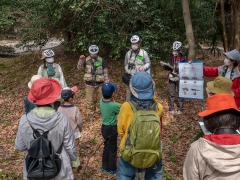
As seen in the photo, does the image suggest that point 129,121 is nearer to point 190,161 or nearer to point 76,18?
point 190,161

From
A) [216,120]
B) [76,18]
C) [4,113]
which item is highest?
[76,18]

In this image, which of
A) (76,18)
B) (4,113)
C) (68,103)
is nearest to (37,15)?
(76,18)

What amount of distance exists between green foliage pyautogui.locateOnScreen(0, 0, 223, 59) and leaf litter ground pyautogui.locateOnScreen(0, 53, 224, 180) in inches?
38.6

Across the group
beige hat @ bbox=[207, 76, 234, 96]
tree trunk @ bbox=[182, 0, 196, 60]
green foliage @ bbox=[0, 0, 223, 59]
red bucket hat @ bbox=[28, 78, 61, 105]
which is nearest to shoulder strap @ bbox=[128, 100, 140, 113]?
red bucket hat @ bbox=[28, 78, 61, 105]

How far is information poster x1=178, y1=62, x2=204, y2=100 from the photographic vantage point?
20.3 ft

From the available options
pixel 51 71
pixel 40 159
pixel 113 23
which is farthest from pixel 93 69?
pixel 40 159

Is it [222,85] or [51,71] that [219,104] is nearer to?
[222,85]

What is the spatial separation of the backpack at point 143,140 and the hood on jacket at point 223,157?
0.89 m

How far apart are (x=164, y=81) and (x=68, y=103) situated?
5.64m

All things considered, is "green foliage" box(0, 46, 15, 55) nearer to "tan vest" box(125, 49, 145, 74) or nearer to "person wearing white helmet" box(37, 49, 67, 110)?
"person wearing white helmet" box(37, 49, 67, 110)

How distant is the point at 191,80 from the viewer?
20.9 feet

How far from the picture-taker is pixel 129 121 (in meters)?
3.10

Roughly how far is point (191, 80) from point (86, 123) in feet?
9.72

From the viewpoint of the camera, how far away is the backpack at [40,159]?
111 inches
